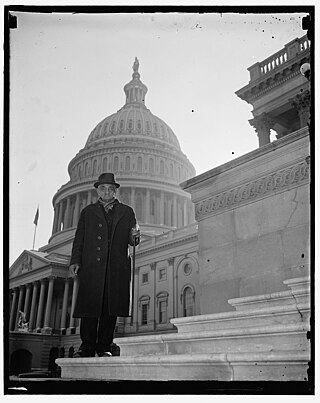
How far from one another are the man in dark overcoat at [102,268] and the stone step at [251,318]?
988mm

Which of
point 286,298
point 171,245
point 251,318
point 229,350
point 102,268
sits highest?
point 171,245

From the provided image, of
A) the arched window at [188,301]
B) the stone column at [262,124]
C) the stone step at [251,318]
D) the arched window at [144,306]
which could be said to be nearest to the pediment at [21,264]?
the stone step at [251,318]

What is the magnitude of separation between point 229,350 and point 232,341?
11cm

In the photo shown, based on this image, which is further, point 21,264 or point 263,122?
point 263,122

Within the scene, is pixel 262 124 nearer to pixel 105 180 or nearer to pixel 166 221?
pixel 105 180

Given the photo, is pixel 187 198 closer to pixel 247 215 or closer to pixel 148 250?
pixel 148 250

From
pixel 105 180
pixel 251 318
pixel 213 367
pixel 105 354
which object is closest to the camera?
pixel 213 367

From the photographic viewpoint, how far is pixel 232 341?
4688 millimetres

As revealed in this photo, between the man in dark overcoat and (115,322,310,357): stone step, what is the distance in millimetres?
862

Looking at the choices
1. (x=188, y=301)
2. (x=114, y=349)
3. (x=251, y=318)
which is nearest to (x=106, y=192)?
(x=251, y=318)

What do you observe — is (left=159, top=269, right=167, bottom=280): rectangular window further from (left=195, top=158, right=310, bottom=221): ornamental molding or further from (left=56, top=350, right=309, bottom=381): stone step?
(left=56, top=350, right=309, bottom=381): stone step

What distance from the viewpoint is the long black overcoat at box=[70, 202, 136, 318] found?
6328 mm

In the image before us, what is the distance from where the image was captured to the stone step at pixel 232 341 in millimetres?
4359

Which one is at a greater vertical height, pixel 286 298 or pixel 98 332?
pixel 286 298
